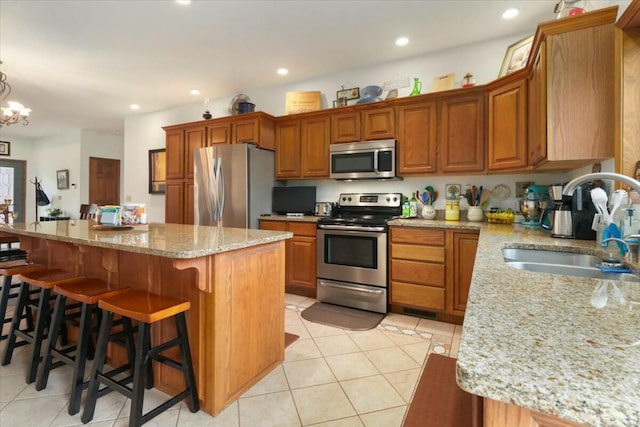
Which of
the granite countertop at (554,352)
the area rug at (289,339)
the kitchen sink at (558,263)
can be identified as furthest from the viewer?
the area rug at (289,339)

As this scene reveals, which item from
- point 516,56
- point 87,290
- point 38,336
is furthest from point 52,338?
point 516,56

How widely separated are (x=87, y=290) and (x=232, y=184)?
216 centimetres

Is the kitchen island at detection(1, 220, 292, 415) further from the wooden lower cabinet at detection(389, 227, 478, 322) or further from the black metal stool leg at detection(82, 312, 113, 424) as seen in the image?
the wooden lower cabinet at detection(389, 227, 478, 322)

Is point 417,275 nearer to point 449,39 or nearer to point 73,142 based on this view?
point 449,39

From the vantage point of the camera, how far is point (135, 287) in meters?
1.82

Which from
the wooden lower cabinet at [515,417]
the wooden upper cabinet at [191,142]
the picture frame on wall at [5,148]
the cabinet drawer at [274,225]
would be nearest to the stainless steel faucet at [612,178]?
the wooden lower cabinet at [515,417]

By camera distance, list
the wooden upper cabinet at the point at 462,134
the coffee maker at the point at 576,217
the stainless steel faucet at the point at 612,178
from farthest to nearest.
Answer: the wooden upper cabinet at the point at 462,134, the coffee maker at the point at 576,217, the stainless steel faucet at the point at 612,178

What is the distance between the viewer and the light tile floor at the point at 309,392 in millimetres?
1550

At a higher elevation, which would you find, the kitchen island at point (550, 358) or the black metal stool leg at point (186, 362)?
the kitchen island at point (550, 358)

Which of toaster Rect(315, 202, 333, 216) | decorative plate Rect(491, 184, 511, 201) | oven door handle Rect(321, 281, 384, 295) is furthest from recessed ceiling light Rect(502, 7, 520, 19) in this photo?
oven door handle Rect(321, 281, 384, 295)

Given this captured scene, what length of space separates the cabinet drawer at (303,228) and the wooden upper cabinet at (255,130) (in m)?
1.09

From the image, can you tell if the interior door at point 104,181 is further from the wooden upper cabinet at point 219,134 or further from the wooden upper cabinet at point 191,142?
the wooden upper cabinet at point 219,134

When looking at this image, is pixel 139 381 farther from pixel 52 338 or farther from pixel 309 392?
pixel 309 392

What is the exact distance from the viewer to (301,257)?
3.49 meters
